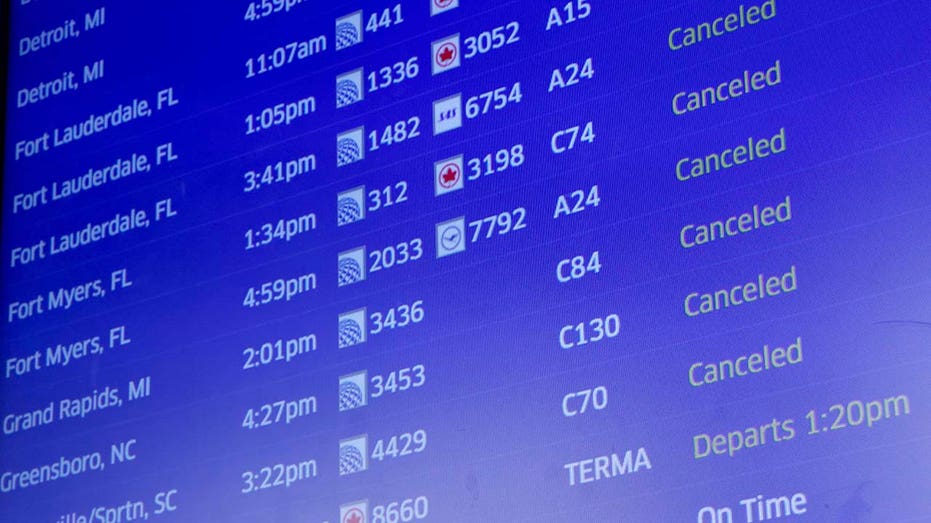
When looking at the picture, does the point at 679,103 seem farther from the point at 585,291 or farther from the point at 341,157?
the point at 341,157

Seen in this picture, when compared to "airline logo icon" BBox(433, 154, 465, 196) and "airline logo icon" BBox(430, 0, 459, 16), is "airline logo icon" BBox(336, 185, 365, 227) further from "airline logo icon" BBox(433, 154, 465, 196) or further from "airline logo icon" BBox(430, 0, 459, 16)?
"airline logo icon" BBox(430, 0, 459, 16)

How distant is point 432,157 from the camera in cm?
275

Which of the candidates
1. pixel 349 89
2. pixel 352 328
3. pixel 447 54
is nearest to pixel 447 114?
pixel 447 54

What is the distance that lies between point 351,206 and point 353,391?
1.00 ft

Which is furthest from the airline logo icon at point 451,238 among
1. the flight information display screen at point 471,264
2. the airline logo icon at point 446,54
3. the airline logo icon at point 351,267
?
the airline logo icon at point 446,54

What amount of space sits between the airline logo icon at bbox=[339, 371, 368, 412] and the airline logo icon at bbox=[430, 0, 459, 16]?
59 cm

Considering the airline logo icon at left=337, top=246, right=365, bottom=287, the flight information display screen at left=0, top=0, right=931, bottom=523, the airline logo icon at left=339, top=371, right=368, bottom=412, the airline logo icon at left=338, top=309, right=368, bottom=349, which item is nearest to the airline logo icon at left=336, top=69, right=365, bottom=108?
the flight information display screen at left=0, top=0, right=931, bottom=523

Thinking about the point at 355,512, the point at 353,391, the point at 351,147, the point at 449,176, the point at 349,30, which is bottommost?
the point at 355,512

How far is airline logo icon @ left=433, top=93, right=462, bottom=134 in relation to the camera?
2.75m

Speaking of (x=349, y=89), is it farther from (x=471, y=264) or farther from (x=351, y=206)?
(x=471, y=264)

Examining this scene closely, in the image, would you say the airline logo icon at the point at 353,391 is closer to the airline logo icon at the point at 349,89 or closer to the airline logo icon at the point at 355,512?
the airline logo icon at the point at 355,512

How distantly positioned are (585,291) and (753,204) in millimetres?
272

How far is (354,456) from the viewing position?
8.69ft

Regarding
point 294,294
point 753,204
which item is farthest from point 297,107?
point 753,204
